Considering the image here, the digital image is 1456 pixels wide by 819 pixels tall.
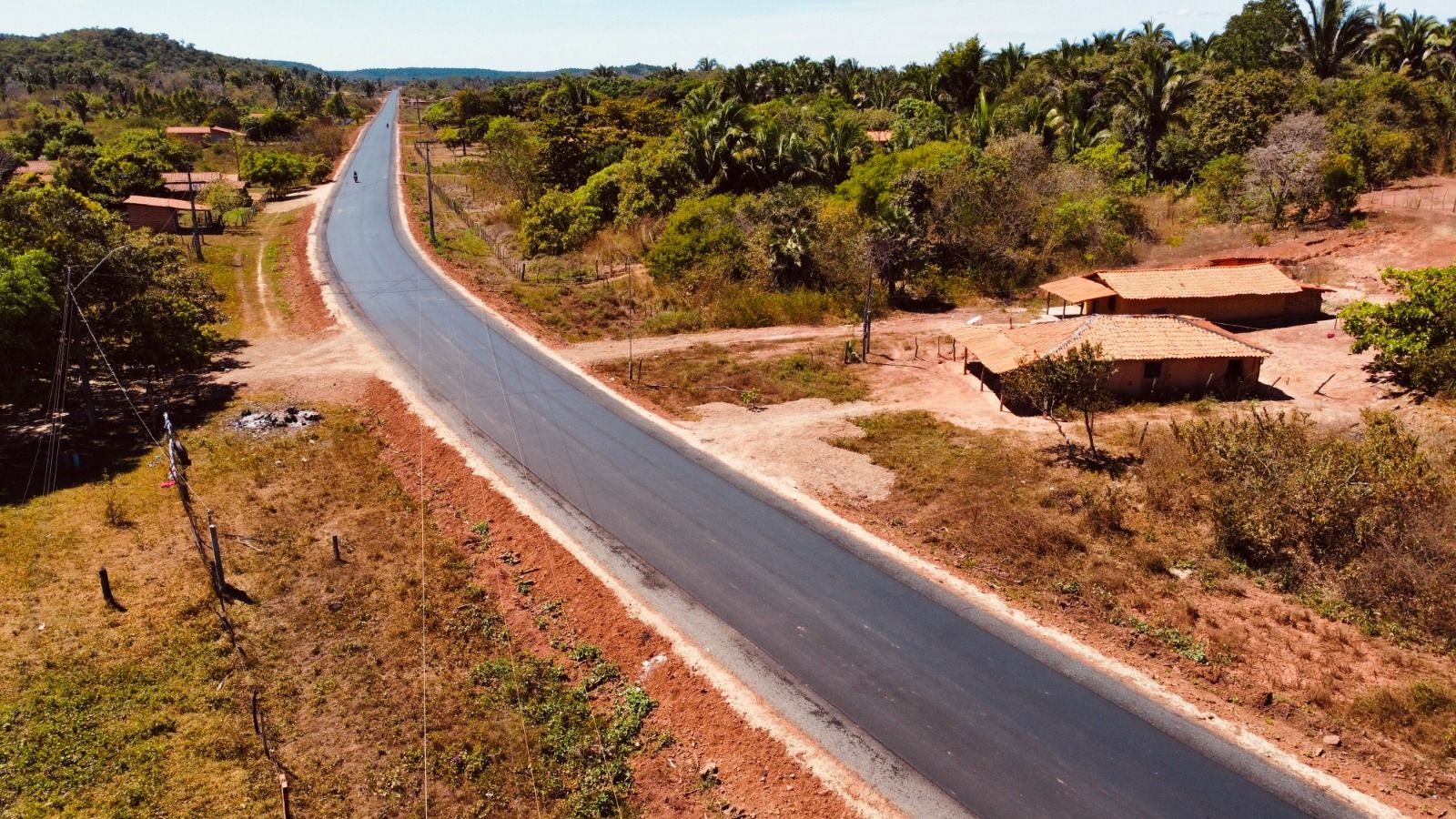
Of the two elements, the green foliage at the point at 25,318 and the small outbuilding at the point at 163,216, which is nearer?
the green foliage at the point at 25,318

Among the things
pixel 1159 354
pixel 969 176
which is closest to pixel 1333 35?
pixel 969 176

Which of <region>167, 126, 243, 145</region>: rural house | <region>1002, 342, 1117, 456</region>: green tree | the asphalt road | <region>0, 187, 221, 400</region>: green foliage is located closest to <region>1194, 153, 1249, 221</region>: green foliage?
<region>1002, 342, 1117, 456</region>: green tree

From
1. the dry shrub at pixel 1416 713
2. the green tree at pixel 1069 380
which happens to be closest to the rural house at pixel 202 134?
the green tree at pixel 1069 380

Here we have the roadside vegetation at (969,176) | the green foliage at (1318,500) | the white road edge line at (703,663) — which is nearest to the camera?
the white road edge line at (703,663)

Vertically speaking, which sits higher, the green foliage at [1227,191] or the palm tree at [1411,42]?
the palm tree at [1411,42]

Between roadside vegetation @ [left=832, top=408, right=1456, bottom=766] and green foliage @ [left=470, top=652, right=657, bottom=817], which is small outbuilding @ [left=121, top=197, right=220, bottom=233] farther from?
roadside vegetation @ [left=832, top=408, right=1456, bottom=766]

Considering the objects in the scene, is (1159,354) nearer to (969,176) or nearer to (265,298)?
(969,176)

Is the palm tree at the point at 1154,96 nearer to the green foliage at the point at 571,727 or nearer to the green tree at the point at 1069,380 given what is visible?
the green tree at the point at 1069,380

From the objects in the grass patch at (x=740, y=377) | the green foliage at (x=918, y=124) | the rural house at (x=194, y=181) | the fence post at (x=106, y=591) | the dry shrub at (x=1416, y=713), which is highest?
the green foliage at (x=918, y=124)
